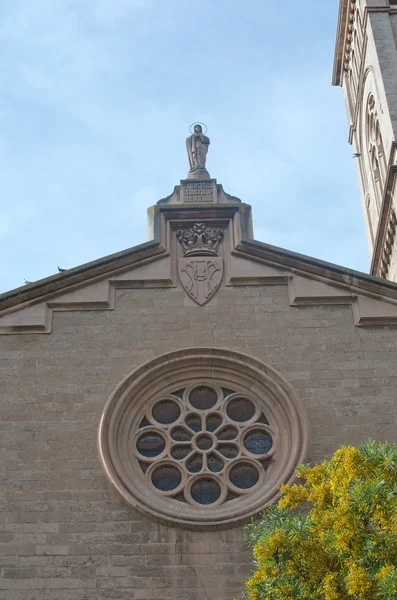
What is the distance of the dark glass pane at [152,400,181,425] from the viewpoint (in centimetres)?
1423

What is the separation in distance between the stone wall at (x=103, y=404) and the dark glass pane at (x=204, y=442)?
4.75 ft

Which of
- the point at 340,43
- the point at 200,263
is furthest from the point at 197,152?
the point at 340,43

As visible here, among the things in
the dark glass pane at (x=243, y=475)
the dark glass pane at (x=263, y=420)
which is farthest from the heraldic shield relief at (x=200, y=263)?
the dark glass pane at (x=243, y=475)

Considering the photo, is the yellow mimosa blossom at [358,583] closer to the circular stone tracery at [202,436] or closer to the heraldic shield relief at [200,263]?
the circular stone tracery at [202,436]

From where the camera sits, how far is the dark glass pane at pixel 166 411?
14227 mm

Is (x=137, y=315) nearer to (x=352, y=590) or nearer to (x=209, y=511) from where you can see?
(x=209, y=511)

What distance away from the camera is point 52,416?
1379 cm

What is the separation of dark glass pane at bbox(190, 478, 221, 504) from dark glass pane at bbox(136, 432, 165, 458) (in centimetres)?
76

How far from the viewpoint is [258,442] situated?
14016mm

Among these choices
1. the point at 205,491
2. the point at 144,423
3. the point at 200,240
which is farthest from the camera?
the point at 200,240

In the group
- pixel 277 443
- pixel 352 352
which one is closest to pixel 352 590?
pixel 277 443

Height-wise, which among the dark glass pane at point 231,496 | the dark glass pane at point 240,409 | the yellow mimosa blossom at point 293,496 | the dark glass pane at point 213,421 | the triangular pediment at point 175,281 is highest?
the triangular pediment at point 175,281

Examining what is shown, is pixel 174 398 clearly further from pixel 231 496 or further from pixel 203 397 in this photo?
pixel 231 496

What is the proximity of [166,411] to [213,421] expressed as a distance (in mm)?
725
